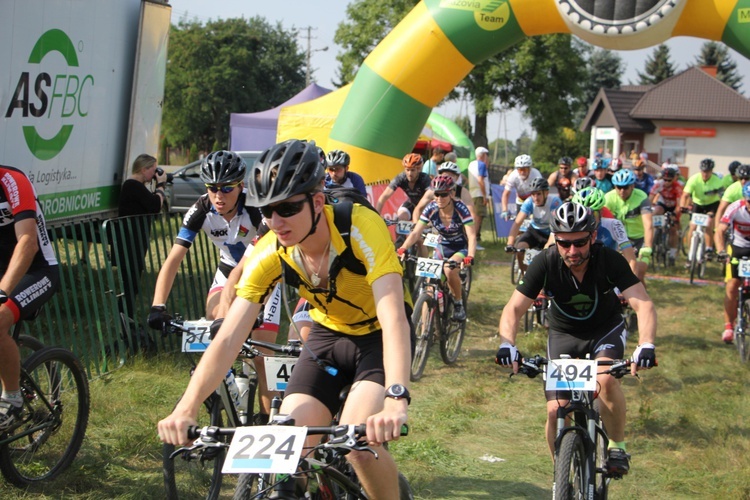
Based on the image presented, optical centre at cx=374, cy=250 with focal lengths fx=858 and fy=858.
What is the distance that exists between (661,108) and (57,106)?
56.7 meters

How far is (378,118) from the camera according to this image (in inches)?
484

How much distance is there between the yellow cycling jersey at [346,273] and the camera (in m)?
3.39

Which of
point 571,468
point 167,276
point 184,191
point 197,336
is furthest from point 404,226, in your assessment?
point 184,191

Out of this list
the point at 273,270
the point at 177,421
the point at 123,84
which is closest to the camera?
the point at 177,421

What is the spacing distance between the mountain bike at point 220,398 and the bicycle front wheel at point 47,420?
2.32 feet

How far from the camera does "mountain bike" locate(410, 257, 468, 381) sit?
27.8 feet

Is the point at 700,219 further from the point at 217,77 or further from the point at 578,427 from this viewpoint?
the point at 217,77

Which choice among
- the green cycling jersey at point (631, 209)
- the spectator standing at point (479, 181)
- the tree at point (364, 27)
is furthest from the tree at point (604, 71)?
the green cycling jersey at point (631, 209)

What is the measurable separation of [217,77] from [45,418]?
56.9m

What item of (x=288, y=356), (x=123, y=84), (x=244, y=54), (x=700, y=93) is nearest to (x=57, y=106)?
(x=123, y=84)

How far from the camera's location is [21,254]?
484 centimetres

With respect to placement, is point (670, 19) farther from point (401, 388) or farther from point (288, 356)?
point (401, 388)

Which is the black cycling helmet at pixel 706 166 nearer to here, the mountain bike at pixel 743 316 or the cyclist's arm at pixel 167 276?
the mountain bike at pixel 743 316

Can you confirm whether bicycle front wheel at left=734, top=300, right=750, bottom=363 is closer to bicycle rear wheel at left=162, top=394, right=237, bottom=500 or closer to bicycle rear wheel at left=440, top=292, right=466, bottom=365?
bicycle rear wheel at left=440, top=292, right=466, bottom=365
